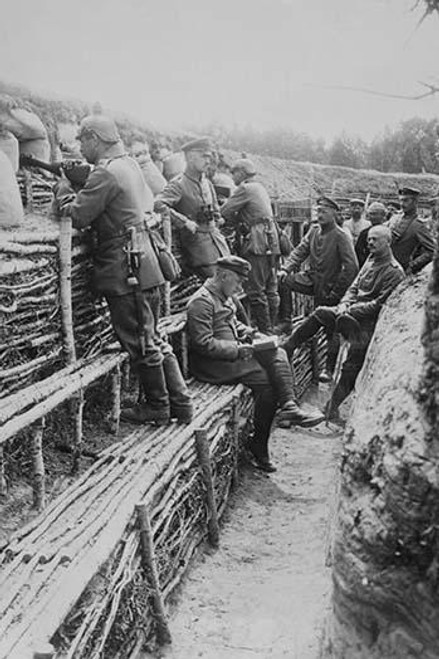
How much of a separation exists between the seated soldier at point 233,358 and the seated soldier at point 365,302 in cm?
91

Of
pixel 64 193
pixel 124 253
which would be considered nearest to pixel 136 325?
pixel 124 253

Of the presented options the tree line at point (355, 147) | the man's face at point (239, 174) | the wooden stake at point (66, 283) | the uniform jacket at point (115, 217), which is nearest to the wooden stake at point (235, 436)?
the uniform jacket at point (115, 217)

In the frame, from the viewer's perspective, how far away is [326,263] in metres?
7.81

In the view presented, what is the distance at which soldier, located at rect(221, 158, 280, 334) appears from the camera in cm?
740

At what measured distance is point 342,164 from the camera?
71.2 feet

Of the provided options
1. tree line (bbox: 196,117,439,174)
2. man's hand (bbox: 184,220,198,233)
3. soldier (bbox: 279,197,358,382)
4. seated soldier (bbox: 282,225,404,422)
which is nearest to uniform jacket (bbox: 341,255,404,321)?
seated soldier (bbox: 282,225,404,422)

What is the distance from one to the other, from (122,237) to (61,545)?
1.98 metres

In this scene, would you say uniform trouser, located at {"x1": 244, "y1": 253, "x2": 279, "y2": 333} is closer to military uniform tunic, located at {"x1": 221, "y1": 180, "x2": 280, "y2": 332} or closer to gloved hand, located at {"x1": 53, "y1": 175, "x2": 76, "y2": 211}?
military uniform tunic, located at {"x1": 221, "y1": 180, "x2": 280, "y2": 332}

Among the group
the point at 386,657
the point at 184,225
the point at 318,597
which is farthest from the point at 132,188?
the point at 386,657

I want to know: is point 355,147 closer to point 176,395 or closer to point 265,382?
point 265,382

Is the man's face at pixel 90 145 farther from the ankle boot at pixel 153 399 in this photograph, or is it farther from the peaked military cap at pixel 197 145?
the peaked military cap at pixel 197 145

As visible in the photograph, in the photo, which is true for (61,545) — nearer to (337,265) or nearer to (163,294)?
(163,294)

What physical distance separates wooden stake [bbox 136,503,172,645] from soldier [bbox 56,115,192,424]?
1.32 m

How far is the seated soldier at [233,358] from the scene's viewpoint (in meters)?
5.62
